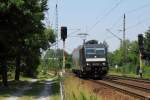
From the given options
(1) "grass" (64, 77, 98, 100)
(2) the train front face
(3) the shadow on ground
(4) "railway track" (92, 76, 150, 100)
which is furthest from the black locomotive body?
(1) "grass" (64, 77, 98, 100)

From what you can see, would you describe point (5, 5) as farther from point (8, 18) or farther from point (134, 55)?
point (134, 55)

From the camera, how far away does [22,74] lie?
9044 centimetres

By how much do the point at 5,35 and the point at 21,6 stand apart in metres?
2.85

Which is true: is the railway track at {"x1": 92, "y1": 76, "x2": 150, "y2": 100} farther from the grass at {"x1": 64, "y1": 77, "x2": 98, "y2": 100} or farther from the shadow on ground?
the shadow on ground

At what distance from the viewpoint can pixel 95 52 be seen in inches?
2092

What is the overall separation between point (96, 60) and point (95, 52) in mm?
911

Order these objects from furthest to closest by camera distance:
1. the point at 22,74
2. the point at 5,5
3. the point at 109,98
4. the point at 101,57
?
1. the point at 22,74
2. the point at 101,57
3. the point at 5,5
4. the point at 109,98

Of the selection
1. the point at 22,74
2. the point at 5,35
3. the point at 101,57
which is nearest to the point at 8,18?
the point at 5,35

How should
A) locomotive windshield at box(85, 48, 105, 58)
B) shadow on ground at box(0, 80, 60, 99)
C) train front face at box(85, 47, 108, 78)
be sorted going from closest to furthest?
1. shadow on ground at box(0, 80, 60, 99)
2. train front face at box(85, 47, 108, 78)
3. locomotive windshield at box(85, 48, 105, 58)

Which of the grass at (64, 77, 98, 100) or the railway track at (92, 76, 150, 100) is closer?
the grass at (64, 77, 98, 100)

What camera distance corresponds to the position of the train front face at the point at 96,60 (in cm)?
5247

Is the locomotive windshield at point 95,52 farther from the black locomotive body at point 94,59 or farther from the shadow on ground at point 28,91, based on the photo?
the shadow on ground at point 28,91

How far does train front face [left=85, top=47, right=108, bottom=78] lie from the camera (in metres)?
52.5

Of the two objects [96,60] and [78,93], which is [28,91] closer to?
[78,93]
